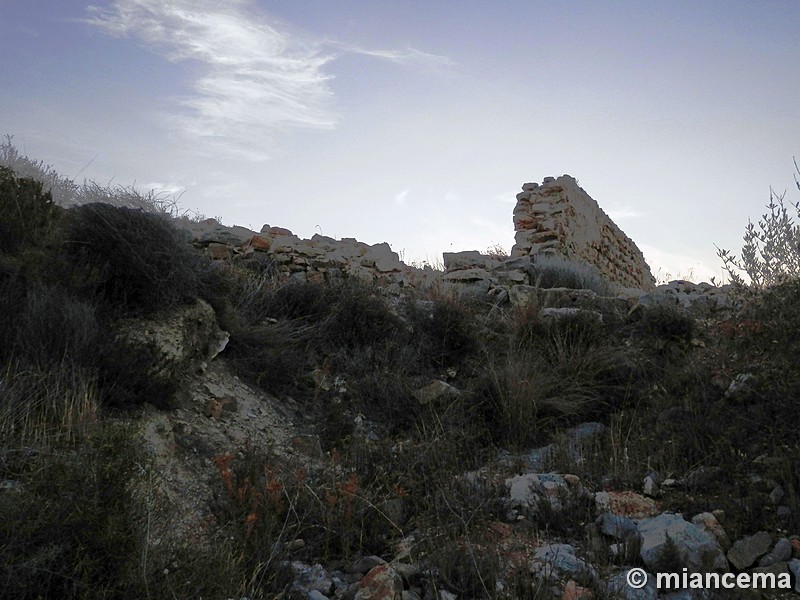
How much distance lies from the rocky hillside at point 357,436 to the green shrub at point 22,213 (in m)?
0.02

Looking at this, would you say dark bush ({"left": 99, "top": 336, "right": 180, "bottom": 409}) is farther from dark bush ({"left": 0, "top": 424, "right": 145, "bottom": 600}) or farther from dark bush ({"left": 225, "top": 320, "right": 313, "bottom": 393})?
dark bush ({"left": 0, "top": 424, "right": 145, "bottom": 600})

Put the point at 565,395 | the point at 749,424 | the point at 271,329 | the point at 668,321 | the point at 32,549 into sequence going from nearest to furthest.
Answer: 1. the point at 32,549
2. the point at 749,424
3. the point at 565,395
4. the point at 271,329
5. the point at 668,321

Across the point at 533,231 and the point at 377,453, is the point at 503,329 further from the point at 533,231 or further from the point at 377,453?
the point at 533,231

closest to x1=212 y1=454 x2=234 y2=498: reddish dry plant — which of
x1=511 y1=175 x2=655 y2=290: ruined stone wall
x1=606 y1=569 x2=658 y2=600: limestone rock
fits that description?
x1=606 y1=569 x2=658 y2=600: limestone rock

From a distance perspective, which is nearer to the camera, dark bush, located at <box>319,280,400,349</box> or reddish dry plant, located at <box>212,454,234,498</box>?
reddish dry plant, located at <box>212,454,234,498</box>

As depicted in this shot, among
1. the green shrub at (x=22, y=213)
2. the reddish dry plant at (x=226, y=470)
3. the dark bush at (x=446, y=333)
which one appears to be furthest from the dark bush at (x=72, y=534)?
the dark bush at (x=446, y=333)

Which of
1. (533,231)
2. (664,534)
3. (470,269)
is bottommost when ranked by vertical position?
(664,534)

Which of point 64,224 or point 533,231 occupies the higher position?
point 533,231

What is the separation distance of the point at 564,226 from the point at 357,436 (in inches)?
329

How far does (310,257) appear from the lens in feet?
28.8

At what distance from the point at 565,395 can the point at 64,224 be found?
4381mm

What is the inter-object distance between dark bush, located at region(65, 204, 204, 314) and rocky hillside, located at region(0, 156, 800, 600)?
0.02 meters

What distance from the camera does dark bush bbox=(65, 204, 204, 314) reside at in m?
5.10

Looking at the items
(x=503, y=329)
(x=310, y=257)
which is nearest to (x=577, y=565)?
(x=503, y=329)
